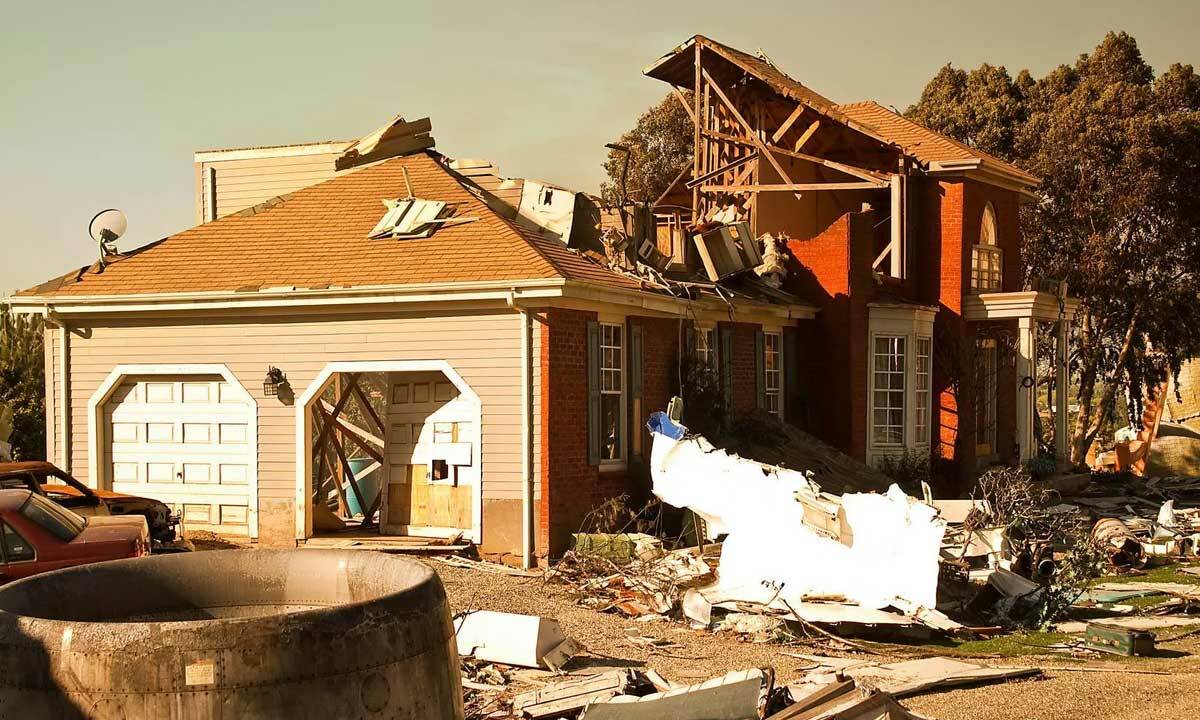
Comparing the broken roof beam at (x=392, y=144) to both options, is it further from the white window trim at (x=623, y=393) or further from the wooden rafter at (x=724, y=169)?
the wooden rafter at (x=724, y=169)

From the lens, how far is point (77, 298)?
1714 centimetres

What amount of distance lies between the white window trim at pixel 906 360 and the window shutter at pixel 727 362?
3929mm

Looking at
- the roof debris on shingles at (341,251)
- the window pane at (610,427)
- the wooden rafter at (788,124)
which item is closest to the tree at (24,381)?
the roof debris on shingles at (341,251)

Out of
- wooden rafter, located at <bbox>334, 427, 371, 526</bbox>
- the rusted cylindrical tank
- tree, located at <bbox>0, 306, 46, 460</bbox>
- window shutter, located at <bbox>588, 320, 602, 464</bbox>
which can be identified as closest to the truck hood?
window shutter, located at <bbox>588, 320, 602, 464</bbox>

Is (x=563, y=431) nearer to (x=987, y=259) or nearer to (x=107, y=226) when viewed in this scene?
(x=107, y=226)

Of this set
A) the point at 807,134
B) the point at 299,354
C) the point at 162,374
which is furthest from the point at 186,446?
the point at 807,134

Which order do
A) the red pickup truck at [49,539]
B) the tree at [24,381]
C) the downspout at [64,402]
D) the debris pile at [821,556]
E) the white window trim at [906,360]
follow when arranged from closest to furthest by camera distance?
the red pickup truck at [49,539] < the debris pile at [821,556] < the downspout at [64,402] < the white window trim at [906,360] < the tree at [24,381]

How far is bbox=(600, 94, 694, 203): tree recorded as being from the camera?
45.3 meters

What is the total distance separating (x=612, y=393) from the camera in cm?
1656

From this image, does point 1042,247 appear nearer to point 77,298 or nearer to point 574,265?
point 574,265

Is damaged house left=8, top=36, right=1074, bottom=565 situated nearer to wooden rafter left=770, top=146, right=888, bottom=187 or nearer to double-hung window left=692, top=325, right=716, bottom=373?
double-hung window left=692, top=325, right=716, bottom=373

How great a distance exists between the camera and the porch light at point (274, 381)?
1647 centimetres

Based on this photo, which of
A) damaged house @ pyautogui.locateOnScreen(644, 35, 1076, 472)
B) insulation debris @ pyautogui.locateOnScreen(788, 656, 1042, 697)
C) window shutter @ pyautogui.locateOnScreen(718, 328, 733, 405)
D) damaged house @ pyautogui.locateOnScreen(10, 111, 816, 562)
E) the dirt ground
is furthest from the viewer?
damaged house @ pyautogui.locateOnScreen(644, 35, 1076, 472)

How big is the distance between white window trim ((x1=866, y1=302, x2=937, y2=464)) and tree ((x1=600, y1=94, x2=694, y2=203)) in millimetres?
22733
